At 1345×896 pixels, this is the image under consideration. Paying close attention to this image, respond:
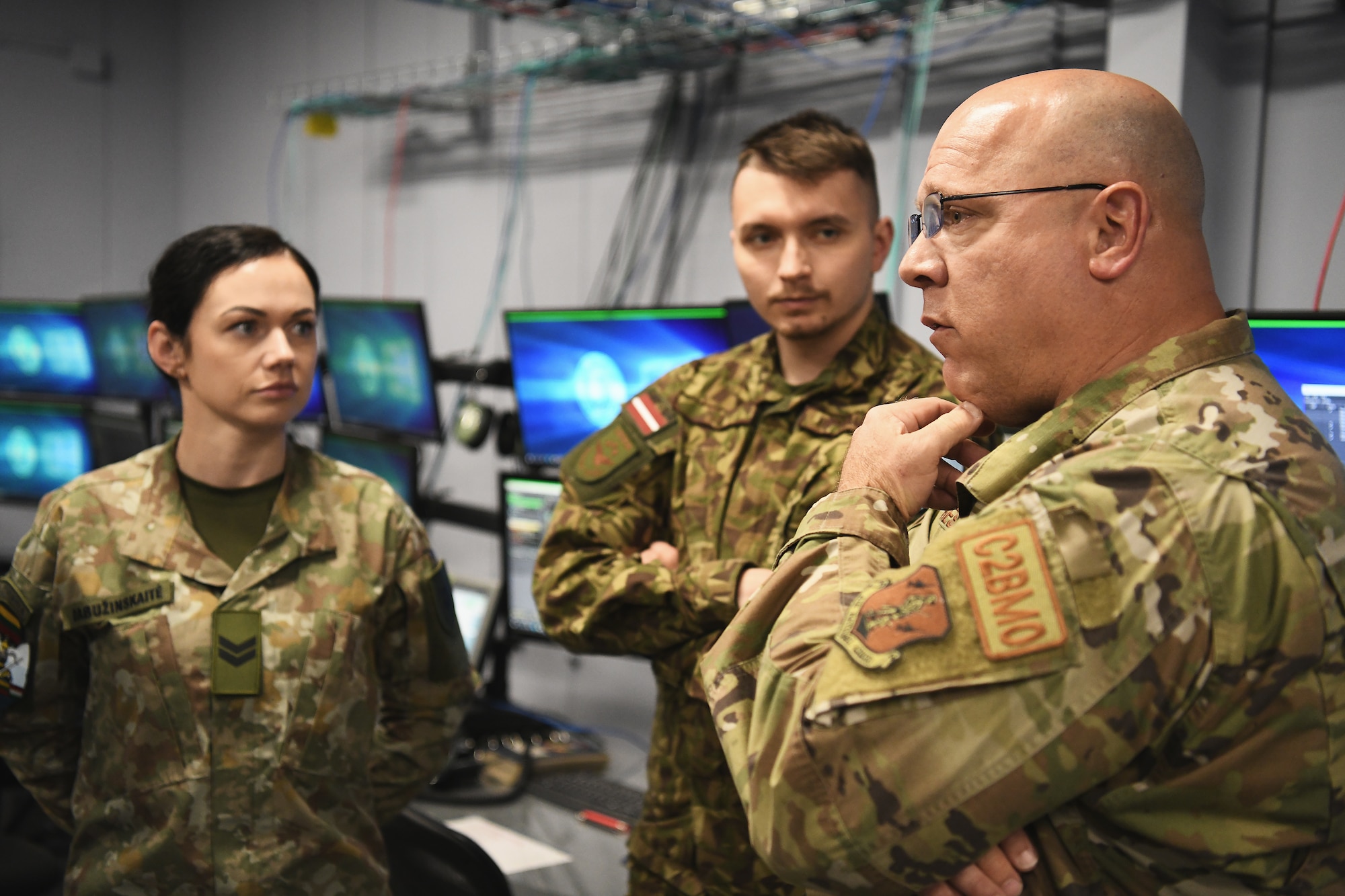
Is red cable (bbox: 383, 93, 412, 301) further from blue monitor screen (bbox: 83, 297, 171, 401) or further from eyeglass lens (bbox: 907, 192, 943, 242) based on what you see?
eyeglass lens (bbox: 907, 192, 943, 242)

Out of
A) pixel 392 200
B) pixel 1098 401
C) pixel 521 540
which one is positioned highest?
pixel 392 200

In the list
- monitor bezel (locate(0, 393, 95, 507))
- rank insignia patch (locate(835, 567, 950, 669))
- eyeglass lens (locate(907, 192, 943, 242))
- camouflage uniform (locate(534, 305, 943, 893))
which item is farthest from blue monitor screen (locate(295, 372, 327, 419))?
rank insignia patch (locate(835, 567, 950, 669))

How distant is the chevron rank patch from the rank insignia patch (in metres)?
0.90

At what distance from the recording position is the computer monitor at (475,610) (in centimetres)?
247

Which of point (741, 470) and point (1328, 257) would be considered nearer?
point (741, 470)

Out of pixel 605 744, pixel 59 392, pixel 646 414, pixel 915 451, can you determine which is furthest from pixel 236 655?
pixel 59 392

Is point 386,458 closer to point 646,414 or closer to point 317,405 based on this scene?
point 317,405

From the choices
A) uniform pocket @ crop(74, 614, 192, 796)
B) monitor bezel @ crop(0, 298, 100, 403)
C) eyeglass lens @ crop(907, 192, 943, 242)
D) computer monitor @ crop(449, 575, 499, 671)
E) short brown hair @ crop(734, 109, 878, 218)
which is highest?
short brown hair @ crop(734, 109, 878, 218)

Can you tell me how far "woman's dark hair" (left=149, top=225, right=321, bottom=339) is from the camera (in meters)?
1.49

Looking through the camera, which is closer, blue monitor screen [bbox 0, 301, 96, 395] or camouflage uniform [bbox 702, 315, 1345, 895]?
camouflage uniform [bbox 702, 315, 1345, 895]

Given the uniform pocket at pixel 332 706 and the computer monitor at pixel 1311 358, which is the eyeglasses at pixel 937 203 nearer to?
the computer monitor at pixel 1311 358

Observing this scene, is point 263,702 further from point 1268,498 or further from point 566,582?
point 1268,498

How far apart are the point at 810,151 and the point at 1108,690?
962mm

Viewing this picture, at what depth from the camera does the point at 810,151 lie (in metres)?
1.48
